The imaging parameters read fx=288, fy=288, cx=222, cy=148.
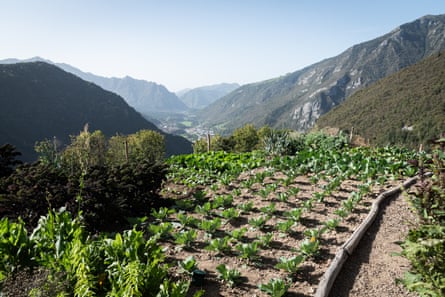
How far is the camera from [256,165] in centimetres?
891

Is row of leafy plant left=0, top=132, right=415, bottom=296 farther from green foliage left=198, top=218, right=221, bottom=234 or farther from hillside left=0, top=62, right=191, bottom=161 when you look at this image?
hillside left=0, top=62, right=191, bottom=161

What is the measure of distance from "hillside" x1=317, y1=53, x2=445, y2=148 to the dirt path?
64808mm

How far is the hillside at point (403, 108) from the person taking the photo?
232 feet

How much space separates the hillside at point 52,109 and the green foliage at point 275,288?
66.9m

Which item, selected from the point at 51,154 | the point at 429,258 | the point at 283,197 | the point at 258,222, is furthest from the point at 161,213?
the point at 51,154

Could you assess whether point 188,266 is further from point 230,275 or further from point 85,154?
point 85,154

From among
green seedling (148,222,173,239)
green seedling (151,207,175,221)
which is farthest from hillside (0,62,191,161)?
green seedling (148,222,173,239)

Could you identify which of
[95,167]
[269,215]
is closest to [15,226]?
[95,167]

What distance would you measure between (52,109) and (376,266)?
10442 cm

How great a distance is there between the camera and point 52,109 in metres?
91.1

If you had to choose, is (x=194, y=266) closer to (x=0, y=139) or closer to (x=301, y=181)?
(x=301, y=181)

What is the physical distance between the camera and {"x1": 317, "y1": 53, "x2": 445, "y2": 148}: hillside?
70812 mm

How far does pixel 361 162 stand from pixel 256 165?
2943mm

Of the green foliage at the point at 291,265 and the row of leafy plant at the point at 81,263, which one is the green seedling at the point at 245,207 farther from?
the row of leafy plant at the point at 81,263
